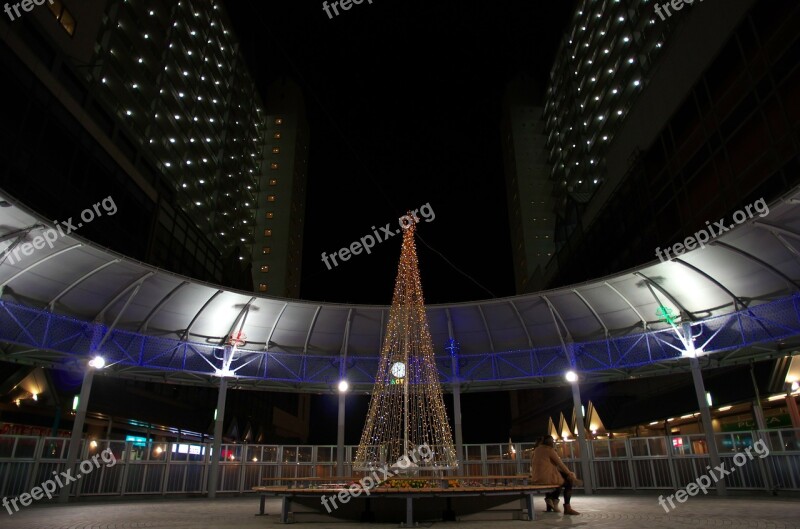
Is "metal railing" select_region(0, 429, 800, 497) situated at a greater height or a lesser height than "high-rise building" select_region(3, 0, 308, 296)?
lesser

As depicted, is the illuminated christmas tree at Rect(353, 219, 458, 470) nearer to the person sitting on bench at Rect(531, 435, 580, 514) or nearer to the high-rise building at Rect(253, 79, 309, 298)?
the person sitting on bench at Rect(531, 435, 580, 514)

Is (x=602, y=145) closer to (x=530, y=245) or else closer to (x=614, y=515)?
(x=530, y=245)

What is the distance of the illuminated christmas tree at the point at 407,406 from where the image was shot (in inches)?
581

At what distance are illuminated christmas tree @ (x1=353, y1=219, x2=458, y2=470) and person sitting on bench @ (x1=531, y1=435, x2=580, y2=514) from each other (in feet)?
7.22

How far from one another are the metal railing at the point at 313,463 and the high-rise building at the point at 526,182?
59649 millimetres

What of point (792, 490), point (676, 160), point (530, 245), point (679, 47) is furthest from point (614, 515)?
point (530, 245)

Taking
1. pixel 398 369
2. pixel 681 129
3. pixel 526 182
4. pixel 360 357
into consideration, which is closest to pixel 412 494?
pixel 398 369

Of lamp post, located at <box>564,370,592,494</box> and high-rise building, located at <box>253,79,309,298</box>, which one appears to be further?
high-rise building, located at <box>253,79,309,298</box>

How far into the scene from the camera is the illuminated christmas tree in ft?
48.4

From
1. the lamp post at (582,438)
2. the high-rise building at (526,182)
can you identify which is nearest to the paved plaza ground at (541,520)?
the lamp post at (582,438)

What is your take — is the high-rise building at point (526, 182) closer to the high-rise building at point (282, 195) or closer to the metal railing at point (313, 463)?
Answer: the high-rise building at point (282, 195)

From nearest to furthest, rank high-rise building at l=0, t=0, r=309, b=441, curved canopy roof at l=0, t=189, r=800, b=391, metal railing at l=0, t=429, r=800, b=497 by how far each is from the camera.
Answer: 1. metal railing at l=0, t=429, r=800, b=497
2. curved canopy roof at l=0, t=189, r=800, b=391
3. high-rise building at l=0, t=0, r=309, b=441

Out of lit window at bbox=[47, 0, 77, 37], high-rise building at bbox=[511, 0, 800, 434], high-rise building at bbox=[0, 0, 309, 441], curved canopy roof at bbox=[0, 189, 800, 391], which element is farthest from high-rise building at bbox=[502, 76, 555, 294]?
lit window at bbox=[47, 0, 77, 37]

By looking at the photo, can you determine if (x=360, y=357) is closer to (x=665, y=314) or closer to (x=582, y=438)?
(x=582, y=438)
